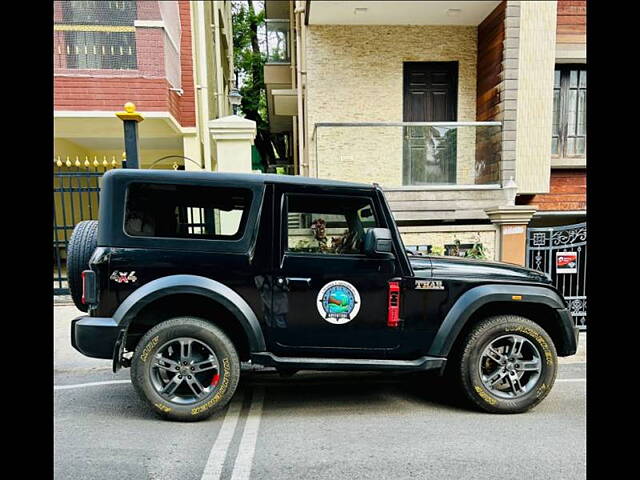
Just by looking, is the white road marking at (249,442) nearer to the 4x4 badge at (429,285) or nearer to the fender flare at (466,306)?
the fender flare at (466,306)

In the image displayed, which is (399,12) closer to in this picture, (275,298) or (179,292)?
(275,298)

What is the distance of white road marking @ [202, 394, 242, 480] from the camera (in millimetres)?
2861

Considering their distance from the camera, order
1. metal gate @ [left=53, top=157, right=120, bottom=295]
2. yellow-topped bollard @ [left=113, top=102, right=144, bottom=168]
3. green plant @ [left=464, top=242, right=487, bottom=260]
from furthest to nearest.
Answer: green plant @ [left=464, top=242, right=487, bottom=260], metal gate @ [left=53, top=157, right=120, bottom=295], yellow-topped bollard @ [left=113, top=102, right=144, bottom=168]

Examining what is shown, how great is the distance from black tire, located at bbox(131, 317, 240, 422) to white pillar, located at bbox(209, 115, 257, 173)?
3.64m

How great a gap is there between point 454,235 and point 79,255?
5.88 metres

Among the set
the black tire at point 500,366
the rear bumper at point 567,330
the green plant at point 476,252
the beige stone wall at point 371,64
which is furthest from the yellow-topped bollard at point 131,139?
the rear bumper at point 567,330

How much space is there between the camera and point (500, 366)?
3.81 meters

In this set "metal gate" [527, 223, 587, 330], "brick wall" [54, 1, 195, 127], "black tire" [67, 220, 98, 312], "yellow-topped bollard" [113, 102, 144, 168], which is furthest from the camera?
"brick wall" [54, 1, 195, 127]

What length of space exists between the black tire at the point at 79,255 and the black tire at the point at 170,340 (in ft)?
2.50

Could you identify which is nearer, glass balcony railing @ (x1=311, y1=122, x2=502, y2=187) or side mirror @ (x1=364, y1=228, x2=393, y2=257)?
side mirror @ (x1=364, y1=228, x2=393, y2=257)

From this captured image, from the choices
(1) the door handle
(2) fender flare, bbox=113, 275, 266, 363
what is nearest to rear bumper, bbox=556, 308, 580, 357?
(1) the door handle

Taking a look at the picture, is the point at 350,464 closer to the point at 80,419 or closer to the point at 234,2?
the point at 80,419

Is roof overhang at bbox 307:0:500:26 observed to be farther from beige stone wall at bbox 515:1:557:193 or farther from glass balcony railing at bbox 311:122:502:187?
glass balcony railing at bbox 311:122:502:187
